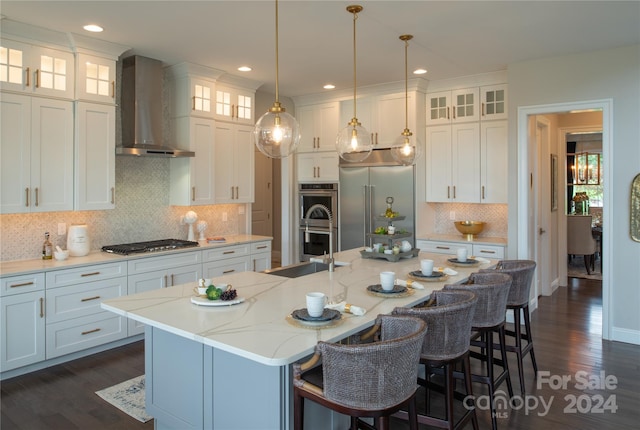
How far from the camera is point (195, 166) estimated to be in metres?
5.14

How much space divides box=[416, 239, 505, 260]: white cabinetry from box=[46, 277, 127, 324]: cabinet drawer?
3.52 metres

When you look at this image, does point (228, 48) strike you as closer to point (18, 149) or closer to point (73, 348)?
point (18, 149)

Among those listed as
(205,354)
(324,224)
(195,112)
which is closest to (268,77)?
(195,112)

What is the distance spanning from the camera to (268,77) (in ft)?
18.4

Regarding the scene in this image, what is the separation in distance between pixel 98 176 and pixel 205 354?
8.86 feet

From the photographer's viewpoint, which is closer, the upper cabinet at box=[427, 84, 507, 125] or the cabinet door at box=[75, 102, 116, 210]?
the cabinet door at box=[75, 102, 116, 210]

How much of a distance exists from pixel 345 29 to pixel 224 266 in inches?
113

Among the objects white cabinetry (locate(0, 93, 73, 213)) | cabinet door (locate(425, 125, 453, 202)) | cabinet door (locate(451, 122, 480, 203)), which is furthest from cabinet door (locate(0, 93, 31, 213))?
cabinet door (locate(451, 122, 480, 203))

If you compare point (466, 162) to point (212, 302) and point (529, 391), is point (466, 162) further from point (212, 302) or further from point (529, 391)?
point (212, 302)

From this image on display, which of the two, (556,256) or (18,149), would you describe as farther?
(556,256)

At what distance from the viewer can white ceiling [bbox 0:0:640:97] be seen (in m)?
3.44

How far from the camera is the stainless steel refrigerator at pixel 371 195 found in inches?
234

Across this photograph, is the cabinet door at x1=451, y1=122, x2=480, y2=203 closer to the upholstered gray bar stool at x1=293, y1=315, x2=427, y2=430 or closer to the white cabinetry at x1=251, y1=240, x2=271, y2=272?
the white cabinetry at x1=251, y1=240, x2=271, y2=272

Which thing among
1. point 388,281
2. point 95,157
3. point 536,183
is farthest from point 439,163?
point 95,157
